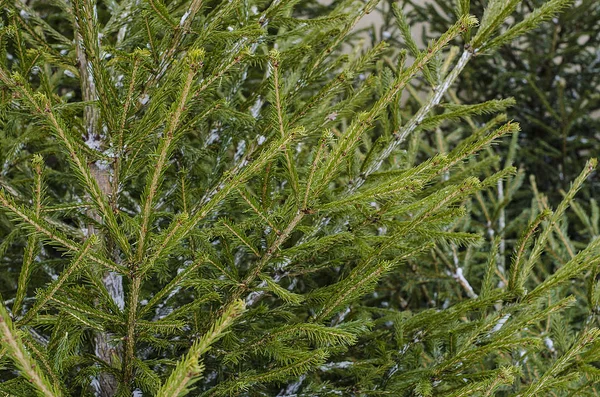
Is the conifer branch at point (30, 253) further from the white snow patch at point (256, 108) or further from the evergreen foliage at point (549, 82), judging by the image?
the evergreen foliage at point (549, 82)

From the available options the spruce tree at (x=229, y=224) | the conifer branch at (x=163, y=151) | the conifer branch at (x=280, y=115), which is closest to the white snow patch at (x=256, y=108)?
the spruce tree at (x=229, y=224)

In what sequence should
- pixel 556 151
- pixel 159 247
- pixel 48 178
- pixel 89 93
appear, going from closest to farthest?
pixel 159 247 → pixel 89 93 → pixel 48 178 → pixel 556 151

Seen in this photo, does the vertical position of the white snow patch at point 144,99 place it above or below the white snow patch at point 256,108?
above

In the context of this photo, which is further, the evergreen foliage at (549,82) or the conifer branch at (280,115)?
the evergreen foliage at (549,82)

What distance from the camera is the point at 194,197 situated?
1598 mm

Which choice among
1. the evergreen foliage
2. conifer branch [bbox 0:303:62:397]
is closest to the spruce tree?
conifer branch [bbox 0:303:62:397]

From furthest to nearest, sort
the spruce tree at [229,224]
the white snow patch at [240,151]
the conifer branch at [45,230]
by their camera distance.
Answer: the white snow patch at [240,151]
the spruce tree at [229,224]
the conifer branch at [45,230]

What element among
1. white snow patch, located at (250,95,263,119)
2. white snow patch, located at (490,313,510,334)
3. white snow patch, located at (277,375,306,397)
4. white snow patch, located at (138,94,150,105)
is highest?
white snow patch, located at (138,94,150,105)

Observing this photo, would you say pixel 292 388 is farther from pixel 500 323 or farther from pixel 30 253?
pixel 30 253

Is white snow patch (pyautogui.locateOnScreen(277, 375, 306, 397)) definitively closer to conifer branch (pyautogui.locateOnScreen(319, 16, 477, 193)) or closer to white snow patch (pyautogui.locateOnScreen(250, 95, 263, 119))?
conifer branch (pyautogui.locateOnScreen(319, 16, 477, 193))

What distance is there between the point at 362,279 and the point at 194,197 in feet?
2.06

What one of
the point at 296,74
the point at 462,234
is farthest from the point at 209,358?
the point at 296,74

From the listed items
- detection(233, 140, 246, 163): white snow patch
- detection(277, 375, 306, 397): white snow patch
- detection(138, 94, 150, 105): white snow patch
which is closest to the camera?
detection(138, 94, 150, 105): white snow patch

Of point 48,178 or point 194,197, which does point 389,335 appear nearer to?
point 194,197
